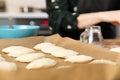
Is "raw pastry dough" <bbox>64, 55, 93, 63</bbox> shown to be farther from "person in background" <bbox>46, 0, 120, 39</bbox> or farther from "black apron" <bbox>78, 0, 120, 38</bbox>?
"black apron" <bbox>78, 0, 120, 38</bbox>

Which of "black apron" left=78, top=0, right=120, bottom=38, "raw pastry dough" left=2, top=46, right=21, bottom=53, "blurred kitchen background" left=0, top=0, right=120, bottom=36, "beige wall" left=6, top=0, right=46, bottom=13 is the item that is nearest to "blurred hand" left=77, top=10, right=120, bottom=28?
"black apron" left=78, top=0, right=120, bottom=38

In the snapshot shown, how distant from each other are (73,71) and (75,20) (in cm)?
79

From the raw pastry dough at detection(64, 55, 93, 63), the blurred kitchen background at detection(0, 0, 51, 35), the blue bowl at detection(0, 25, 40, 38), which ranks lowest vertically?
the blurred kitchen background at detection(0, 0, 51, 35)

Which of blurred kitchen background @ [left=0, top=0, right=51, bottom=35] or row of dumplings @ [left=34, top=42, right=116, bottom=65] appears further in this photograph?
blurred kitchen background @ [left=0, top=0, right=51, bottom=35]

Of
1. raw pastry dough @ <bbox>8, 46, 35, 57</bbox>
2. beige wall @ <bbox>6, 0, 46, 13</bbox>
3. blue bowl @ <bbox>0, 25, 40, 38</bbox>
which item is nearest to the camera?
raw pastry dough @ <bbox>8, 46, 35, 57</bbox>

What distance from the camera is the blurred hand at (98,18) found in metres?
1.20

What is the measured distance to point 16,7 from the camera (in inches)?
117

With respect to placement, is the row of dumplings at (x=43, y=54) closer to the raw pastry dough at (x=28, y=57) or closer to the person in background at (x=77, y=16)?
the raw pastry dough at (x=28, y=57)

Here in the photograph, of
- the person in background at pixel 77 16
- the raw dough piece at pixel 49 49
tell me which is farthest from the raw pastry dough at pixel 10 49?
the person in background at pixel 77 16

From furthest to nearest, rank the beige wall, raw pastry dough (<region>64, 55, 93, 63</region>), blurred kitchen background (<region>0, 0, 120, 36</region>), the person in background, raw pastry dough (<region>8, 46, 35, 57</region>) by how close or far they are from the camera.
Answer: the beige wall, blurred kitchen background (<region>0, 0, 120, 36</region>), the person in background, raw pastry dough (<region>8, 46, 35, 57</region>), raw pastry dough (<region>64, 55, 93, 63</region>)

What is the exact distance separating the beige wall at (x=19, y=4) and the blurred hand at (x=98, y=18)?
1.62 meters

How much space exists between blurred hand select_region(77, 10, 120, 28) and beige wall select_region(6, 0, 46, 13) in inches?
64.0

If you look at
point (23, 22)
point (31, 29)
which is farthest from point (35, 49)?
point (23, 22)

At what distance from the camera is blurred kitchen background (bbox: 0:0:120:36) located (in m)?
2.58
